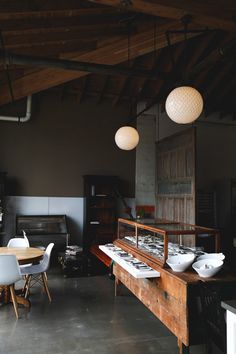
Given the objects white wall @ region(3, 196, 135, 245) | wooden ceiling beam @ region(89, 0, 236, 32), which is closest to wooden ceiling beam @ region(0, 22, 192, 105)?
wooden ceiling beam @ region(89, 0, 236, 32)

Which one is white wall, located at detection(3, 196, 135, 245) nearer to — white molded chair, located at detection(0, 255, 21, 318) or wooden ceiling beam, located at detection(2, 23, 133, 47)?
white molded chair, located at detection(0, 255, 21, 318)

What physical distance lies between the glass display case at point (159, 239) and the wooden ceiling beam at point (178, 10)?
2.38 meters

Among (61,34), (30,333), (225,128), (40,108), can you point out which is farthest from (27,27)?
(225,128)

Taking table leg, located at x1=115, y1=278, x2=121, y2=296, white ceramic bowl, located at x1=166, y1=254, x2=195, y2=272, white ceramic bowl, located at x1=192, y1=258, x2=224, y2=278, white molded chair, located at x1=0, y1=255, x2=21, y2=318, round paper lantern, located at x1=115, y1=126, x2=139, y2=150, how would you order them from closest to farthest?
1. white ceramic bowl, located at x1=192, y1=258, x2=224, y2=278
2. white ceramic bowl, located at x1=166, y1=254, x2=195, y2=272
3. white molded chair, located at x1=0, y1=255, x2=21, y2=318
4. round paper lantern, located at x1=115, y1=126, x2=139, y2=150
5. table leg, located at x1=115, y1=278, x2=121, y2=296

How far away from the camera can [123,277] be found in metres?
4.39

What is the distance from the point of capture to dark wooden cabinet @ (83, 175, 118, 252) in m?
7.11

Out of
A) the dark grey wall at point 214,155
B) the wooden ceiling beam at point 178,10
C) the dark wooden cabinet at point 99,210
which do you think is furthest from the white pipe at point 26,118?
the dark grey wall at point 214,155

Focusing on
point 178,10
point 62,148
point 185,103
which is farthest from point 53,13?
point 62,148

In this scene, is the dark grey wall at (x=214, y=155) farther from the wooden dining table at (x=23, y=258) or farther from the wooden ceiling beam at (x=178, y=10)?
the wooden dining table at (x=23, y=258)

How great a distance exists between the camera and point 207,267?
3023 mm

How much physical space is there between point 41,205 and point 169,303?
5.05m

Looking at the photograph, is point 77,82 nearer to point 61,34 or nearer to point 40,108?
point 40,108

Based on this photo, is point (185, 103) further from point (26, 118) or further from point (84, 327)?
point (26, 118)

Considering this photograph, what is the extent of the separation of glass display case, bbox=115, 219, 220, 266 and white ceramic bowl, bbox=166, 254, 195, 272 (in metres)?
0.08
